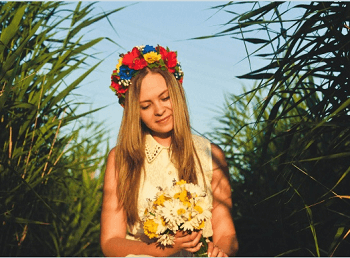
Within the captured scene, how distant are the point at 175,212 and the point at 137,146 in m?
0.65

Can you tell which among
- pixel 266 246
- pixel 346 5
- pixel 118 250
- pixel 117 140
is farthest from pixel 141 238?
pixel 266 246

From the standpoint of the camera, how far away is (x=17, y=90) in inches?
121

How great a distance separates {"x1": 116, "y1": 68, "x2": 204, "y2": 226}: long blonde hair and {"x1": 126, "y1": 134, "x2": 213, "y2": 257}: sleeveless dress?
30 mm

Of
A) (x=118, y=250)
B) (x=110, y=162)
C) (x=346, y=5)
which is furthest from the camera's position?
(x=110, y=162)

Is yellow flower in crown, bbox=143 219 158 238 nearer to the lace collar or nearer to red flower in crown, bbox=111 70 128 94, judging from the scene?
the lace collar

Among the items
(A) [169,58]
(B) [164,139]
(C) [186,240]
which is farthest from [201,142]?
(C) [186,240]

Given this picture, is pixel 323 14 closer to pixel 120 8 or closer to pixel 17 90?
pixel 120 8

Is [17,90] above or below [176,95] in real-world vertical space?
above

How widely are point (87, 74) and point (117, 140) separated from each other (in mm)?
654

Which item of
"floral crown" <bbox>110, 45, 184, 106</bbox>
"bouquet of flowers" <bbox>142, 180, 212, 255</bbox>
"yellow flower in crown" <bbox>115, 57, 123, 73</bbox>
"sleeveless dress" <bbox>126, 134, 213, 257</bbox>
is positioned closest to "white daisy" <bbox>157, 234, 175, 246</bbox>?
"bouquet of flowers" <bbox>142, 180, 212, 255</bbox>

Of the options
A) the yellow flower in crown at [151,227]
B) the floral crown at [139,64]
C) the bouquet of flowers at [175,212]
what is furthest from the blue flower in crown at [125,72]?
the yellow flower in crown at [151,227]

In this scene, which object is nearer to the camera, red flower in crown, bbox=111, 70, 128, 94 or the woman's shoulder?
the woman's shoulder

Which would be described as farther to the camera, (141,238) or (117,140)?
(117,140)

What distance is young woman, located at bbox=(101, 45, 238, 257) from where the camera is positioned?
2.42 metres
